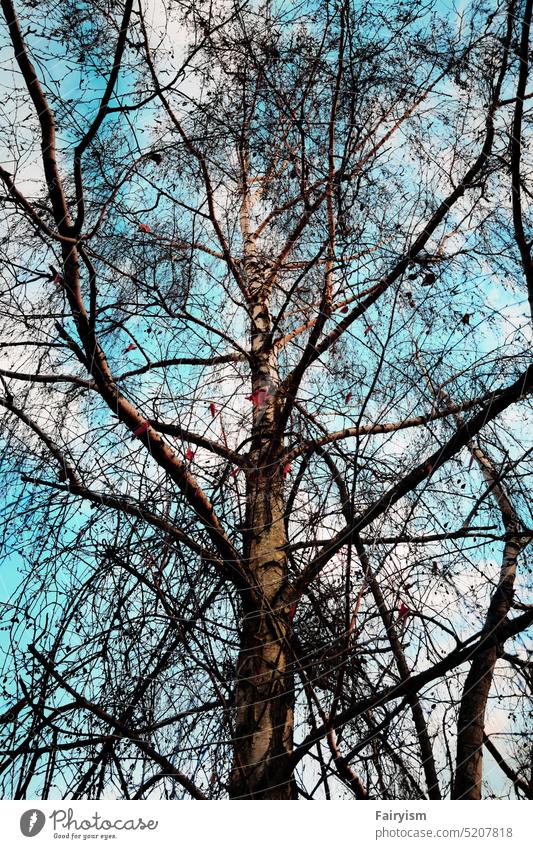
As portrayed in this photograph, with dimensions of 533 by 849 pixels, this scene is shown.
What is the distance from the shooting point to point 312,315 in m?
2.89

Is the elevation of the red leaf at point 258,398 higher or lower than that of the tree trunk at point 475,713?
higher

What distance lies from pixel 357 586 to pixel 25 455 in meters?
1.14

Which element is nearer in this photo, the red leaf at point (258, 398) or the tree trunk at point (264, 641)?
the tree trunk at point (264, 641)

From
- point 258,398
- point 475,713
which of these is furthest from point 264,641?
point 258,398
